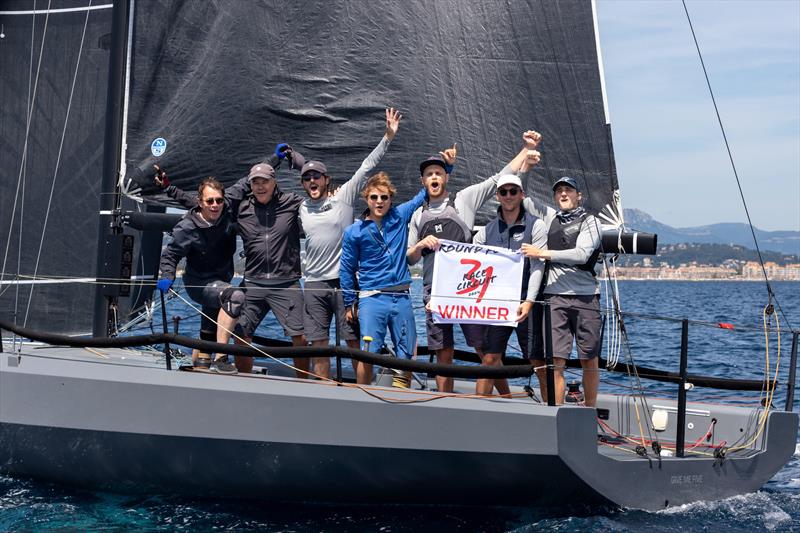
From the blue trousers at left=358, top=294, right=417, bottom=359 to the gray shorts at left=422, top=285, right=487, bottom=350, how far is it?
0.46 ft

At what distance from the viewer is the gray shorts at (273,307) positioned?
6.75m

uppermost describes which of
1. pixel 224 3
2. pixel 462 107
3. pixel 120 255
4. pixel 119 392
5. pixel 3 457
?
pixel 224 3

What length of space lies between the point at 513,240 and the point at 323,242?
1235 millimetres

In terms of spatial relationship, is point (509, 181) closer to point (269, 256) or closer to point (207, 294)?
point (269, 256)

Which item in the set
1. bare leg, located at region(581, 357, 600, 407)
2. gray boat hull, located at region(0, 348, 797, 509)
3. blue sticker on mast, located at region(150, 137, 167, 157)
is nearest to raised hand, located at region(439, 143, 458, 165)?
bare leg, located at region(581, 357, 600, 407)

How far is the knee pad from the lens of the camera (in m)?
6.73

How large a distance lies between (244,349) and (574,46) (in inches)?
129

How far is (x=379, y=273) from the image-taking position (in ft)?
21.3

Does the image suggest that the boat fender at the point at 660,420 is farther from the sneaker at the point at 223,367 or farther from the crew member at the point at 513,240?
the sneaker at the point at 223,367

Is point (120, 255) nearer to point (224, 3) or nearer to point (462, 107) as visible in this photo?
point (224, 3)

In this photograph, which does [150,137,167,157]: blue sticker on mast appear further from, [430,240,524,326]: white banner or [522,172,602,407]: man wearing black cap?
[522,172,602,407]: man wearing black cap

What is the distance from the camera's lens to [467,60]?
775 cm

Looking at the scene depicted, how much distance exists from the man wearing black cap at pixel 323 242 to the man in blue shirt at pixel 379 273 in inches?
9.1

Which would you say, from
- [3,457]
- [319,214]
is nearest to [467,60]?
[319,214]
